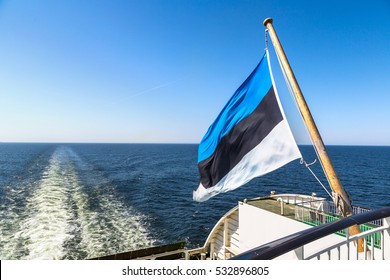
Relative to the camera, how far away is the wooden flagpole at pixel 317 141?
11.8 ft

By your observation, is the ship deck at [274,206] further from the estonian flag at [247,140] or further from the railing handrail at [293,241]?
the railing handrail at [293,241]

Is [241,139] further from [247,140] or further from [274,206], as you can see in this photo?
[274,206]

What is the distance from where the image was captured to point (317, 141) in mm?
3834

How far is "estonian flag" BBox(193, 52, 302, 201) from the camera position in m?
4.46

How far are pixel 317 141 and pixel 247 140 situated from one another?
4.87 feet

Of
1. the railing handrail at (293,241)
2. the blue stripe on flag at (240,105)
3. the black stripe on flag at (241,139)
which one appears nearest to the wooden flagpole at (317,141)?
the black stripe on flag at (241,139)

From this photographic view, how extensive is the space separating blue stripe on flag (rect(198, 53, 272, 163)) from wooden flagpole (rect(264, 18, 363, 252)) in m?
0.71

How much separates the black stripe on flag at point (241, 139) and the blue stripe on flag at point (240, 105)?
0.12 metres

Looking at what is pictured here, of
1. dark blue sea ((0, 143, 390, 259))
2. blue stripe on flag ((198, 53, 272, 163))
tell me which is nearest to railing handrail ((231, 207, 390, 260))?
blue stripe on flag ((198, 53, 272, 163))

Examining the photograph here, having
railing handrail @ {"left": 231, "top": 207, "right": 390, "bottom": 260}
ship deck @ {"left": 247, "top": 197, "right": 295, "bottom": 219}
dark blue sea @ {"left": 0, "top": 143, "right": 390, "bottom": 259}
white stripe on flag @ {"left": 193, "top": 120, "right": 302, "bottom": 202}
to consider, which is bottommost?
dark blue sea @ {"left": 0, "top": 143, "right": 390, "bottom": 259}

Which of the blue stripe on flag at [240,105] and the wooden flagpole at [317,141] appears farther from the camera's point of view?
the blue stripe on flag at [240,105]

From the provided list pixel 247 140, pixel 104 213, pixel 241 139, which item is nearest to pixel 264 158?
pixel 247 140

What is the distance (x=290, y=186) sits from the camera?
47.5 m

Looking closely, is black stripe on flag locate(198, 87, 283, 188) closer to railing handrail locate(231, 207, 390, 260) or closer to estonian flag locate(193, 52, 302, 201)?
estonian flag locate(193, 52, 302, 201)
